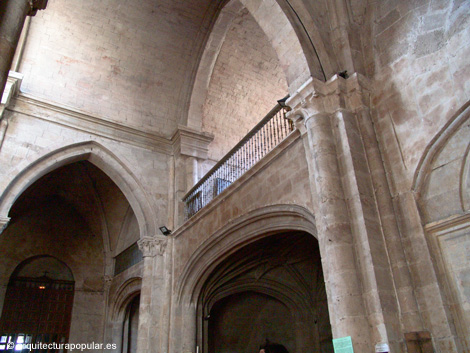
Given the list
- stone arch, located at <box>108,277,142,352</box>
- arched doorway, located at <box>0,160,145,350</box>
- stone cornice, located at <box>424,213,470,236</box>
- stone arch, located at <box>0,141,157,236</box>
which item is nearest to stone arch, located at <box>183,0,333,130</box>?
stone cornice, located at <box>424,213,470,236</box>

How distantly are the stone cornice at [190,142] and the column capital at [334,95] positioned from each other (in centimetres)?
504

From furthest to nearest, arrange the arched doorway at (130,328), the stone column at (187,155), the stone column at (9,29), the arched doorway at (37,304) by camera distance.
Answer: the arched doorway at (130,328), the arched doorway at (37,304), the stone column at (187,155), the stone column at (9,29)

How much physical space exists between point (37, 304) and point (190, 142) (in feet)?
21.1

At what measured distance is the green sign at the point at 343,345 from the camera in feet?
13.1

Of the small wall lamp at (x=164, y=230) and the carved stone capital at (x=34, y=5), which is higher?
the small wall lamp at (x=164, y=230)

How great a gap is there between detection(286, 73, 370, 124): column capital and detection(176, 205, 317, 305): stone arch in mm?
1314

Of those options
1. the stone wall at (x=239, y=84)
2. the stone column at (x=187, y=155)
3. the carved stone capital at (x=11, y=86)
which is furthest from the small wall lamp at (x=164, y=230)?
the carved stone capital at (x=11, y=86)

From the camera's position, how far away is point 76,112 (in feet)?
30.7

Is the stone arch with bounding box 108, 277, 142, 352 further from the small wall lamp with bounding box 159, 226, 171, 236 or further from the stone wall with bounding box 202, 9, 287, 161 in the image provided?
the stone wall with bounding box 202, 9, 287, 161

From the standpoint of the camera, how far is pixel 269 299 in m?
10.8

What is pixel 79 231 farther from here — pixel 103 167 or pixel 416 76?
pixel 416 76

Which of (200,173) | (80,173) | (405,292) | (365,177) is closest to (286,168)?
(365,177)

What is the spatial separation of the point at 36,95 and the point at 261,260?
19.7 feet

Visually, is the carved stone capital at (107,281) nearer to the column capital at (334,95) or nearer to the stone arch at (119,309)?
the stone arch at (119,309)
